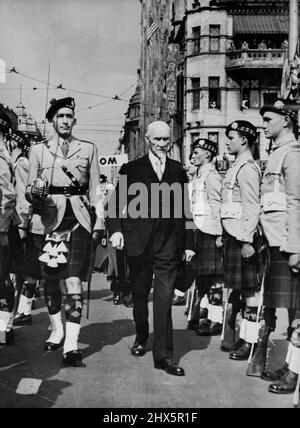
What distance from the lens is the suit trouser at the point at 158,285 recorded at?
5.86 metres

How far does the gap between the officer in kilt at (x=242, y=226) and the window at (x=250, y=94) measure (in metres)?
37.6

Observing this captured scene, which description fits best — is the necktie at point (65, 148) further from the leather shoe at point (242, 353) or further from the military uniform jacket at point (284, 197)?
the leather shoe at point (242, 353)

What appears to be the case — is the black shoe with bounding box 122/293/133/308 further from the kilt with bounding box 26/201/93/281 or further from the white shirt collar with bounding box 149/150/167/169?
the white shirt collar with bounding box 149/150/167/169

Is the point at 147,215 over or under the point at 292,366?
over

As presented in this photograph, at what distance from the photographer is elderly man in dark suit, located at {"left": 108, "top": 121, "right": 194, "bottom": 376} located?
5.99 metres

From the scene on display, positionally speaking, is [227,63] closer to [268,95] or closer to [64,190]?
[268,95]

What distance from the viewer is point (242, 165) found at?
632cm

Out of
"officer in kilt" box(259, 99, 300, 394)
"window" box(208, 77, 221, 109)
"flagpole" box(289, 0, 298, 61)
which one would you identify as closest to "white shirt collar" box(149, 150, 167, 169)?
"officer in kilt" box(259, 99, 300, 394)

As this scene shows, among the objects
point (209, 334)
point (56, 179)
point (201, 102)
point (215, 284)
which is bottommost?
point (209, 334)

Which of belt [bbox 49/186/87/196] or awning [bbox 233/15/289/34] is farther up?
awning [bbox 233/15/289/34]

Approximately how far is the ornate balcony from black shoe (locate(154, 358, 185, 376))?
38.6 meters

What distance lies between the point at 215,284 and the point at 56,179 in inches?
106
